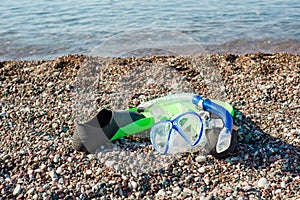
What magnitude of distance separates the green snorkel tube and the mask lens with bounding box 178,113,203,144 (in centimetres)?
42

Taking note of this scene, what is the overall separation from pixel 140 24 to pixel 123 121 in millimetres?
7909

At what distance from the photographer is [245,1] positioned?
15828 mm

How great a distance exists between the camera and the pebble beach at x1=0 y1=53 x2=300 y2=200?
14.9 feet

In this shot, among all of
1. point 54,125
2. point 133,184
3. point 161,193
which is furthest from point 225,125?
point 54,125

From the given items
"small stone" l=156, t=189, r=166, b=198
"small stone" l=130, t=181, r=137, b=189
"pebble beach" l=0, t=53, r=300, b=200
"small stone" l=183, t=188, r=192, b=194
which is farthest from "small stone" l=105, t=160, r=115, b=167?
"small stone" l=183, t=188, r=192, b=194

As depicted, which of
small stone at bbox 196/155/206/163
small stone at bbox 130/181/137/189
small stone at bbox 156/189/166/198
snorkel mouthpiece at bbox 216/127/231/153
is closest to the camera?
small stone at bbox 156/189/166/198

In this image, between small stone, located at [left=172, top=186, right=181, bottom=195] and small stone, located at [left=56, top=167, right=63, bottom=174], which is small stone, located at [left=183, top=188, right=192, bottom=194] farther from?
small stone, located at [left=56, top=167, right=63, bottom=174]

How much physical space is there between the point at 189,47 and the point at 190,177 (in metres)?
6.13

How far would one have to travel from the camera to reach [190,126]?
16.7 feet

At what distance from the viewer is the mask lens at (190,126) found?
5.04m

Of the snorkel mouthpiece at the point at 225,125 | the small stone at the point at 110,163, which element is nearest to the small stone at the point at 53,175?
the small stone at the point at 110,163

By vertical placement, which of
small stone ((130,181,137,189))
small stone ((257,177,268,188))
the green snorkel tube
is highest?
the green snorkel tube

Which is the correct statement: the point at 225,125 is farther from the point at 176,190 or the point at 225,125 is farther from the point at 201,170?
the point at 176,190

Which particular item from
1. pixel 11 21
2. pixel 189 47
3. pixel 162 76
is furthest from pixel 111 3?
pixel 162 76
